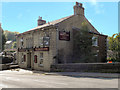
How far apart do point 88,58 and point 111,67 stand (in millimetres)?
5177

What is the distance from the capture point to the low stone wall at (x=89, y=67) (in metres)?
14.6

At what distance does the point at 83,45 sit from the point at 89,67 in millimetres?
4805

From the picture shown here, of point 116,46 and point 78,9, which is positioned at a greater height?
point 78,9

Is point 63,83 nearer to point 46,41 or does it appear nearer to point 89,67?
point 89,67

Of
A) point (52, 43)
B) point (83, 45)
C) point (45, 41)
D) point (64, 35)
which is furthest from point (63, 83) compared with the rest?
point (64, 35)

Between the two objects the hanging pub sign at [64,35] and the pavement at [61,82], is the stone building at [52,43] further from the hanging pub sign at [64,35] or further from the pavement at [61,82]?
the pavement at [61,82]

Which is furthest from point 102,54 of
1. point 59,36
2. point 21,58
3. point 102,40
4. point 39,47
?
point 21,58

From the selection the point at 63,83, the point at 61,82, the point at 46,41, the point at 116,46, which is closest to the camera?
the point at 63,83

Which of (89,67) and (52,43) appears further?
(52,43)

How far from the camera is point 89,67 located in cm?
1612

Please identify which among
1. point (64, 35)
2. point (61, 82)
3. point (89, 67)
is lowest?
point (61, 82)

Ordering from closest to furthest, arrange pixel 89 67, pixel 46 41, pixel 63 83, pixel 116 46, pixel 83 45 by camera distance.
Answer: pixel 63 83 → pixel 89 67 → pixel 116 46 → pixel 83 45 → pixel 46 41

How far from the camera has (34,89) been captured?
8281mm

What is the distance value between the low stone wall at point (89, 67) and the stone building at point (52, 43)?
1.57 m
